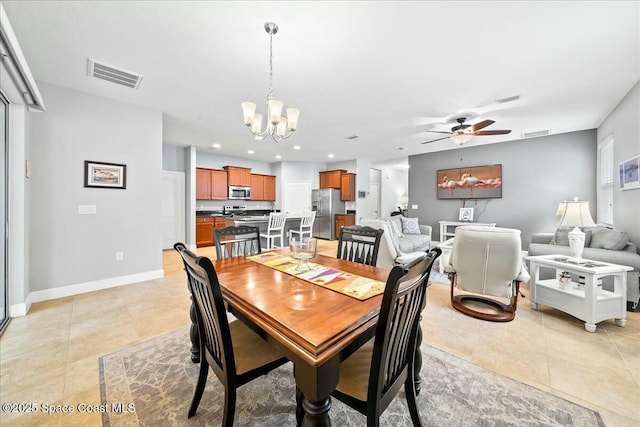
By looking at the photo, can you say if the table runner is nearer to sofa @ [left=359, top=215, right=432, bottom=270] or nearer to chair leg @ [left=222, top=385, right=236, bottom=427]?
chair leg @ [left=222, top=385, right=236, bottom=427]

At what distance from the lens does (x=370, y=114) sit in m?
3.87

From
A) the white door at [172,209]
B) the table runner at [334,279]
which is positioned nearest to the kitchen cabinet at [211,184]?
the white door at [172,209]

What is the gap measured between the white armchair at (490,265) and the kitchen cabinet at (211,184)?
20.3 ft

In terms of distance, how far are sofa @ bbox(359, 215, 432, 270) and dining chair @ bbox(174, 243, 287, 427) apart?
218cm

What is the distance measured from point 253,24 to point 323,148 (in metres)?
4.43

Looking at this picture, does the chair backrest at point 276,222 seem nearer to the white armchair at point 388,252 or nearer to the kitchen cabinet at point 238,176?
the white armchair at point 388,252

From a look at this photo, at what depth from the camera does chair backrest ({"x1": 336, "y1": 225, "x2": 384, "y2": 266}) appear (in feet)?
6.66

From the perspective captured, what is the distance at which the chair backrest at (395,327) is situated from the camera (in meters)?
0.86

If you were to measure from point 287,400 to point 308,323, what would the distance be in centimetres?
89

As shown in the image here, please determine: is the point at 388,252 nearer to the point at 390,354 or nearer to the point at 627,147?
the point at 390,354

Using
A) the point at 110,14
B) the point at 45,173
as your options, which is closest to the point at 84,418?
the point at 110,14

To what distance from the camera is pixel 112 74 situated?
2658mm

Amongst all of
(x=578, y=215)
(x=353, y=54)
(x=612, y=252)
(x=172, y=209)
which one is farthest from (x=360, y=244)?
(x=172, y=209)

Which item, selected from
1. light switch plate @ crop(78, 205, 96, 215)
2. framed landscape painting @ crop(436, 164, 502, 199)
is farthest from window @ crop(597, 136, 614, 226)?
light switch plate @ crop(78, 205, 96, 215)
